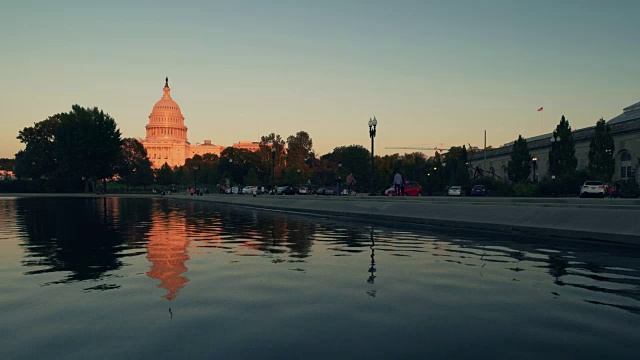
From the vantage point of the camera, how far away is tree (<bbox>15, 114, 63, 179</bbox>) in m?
104

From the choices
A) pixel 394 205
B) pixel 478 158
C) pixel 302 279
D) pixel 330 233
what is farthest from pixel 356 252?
pixel 478 158

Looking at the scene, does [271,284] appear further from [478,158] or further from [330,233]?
[478,158]

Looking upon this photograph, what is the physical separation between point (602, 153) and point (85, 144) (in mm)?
87400

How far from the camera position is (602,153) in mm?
59500

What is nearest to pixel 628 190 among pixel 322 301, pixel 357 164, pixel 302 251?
pixel 302 251

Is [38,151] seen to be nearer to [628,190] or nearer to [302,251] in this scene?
[628,190]

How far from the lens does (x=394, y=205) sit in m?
25.7

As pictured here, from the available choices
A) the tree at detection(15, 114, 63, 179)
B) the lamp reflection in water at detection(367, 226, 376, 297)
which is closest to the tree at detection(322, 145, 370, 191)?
the tree at detection(15, 114, 63, 179)

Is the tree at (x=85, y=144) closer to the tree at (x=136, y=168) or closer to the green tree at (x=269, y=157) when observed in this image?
the tree at (x=136, y=168)

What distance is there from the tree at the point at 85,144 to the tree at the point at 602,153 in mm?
85709

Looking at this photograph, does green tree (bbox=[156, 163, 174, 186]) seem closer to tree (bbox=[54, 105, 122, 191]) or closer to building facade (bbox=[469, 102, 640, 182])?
tree (bbox=[54, 105, 122, 191])

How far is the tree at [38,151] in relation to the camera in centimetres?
10400

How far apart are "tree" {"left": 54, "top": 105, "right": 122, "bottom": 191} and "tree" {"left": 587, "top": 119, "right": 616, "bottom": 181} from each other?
8571cm

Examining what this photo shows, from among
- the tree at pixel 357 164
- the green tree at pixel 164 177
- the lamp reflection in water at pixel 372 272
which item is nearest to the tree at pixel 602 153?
the lamp reflection in water at pixel 372 272
